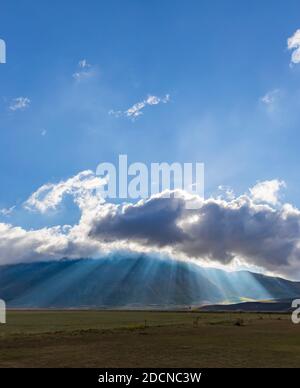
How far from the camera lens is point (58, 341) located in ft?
140

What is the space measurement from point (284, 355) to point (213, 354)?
15.5 feet

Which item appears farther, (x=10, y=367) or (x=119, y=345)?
(x=119, y=345)

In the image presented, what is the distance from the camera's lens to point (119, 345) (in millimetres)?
40000

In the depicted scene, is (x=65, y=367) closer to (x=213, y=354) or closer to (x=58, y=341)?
(x=213, y=354)
